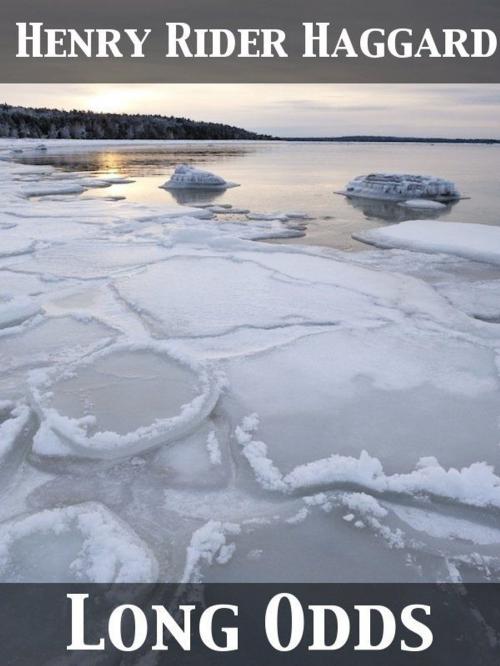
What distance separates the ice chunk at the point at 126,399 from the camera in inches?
112

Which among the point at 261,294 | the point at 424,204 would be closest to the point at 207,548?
the point at 261,294

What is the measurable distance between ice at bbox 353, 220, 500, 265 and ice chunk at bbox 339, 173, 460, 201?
5.75m

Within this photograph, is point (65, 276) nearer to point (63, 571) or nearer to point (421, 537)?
point (63, 571)

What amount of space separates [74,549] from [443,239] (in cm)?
803

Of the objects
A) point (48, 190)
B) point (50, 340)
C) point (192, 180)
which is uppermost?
point (192, 180)

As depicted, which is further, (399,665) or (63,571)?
(63,571)

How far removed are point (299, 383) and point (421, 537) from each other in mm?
1457

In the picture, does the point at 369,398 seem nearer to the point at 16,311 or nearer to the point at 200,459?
the point at 200,459

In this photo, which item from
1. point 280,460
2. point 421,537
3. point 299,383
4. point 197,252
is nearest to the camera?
point 421,537

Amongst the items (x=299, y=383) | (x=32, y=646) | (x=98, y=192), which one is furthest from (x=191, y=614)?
(x=98, y=192)

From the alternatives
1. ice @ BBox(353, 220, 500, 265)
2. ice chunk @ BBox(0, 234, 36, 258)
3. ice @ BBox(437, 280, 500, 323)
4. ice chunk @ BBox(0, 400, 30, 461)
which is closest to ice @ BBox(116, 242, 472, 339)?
ice @ BBox(437, 280, 500, 323)

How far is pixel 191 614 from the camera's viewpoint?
1865mm

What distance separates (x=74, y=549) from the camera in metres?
2.16

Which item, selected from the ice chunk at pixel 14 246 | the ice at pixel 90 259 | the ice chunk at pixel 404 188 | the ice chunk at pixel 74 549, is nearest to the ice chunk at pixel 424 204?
the ice chunk at pixel 404 188
